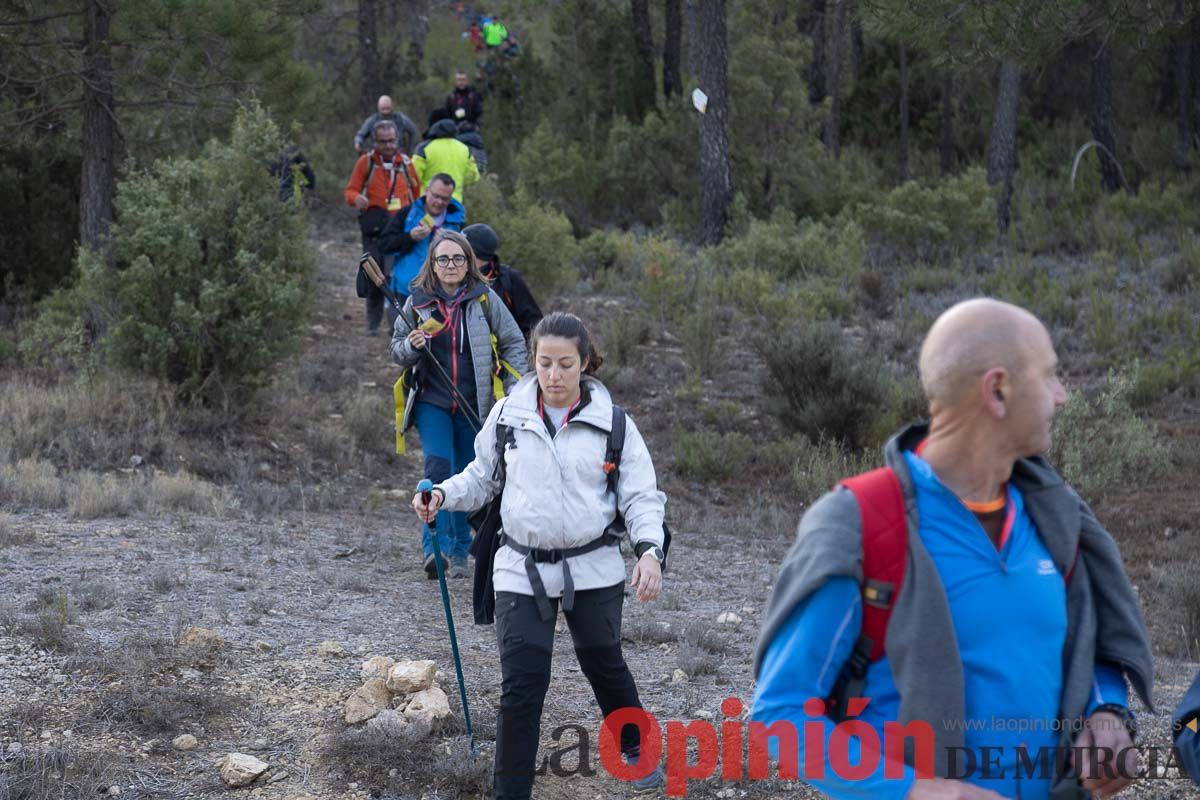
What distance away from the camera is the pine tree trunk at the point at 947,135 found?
73.3 ft

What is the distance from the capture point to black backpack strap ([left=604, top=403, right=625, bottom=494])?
13.8 ft

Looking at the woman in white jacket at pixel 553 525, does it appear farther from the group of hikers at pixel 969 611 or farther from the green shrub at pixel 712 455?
the green shrub at pixel 712 455

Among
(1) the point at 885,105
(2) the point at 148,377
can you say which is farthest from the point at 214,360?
(1) the point at 885,105

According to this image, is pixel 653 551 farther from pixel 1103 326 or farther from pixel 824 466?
pixel 1103 326

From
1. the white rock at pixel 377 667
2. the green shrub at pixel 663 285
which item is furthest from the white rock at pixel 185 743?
the green shrub at pixel 663 285

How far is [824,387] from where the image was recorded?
11.5 m

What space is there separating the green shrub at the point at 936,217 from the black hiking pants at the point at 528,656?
1379 centimetres

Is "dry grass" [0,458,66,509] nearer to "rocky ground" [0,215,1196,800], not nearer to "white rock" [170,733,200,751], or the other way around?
"rocky ground" [0,215,1196,800]

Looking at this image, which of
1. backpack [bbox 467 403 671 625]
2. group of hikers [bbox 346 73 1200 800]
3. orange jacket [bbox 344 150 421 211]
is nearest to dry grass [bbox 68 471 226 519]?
orange jacket [bbox 344 150 421 211]

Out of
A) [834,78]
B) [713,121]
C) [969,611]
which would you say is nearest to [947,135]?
[834,78]

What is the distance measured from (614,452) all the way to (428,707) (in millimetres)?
1482

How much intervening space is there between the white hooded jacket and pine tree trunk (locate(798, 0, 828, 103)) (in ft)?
67.0

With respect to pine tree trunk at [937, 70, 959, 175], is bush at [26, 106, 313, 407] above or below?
below

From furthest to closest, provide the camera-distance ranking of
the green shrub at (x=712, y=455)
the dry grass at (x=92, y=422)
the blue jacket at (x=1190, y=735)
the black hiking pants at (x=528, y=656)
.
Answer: the green shrub at (x=712, y=455), the dry grass at (x=92, y=422), the black hiking pants at (x=528, y=656), the blue jacket at (x=1190, y=735)
